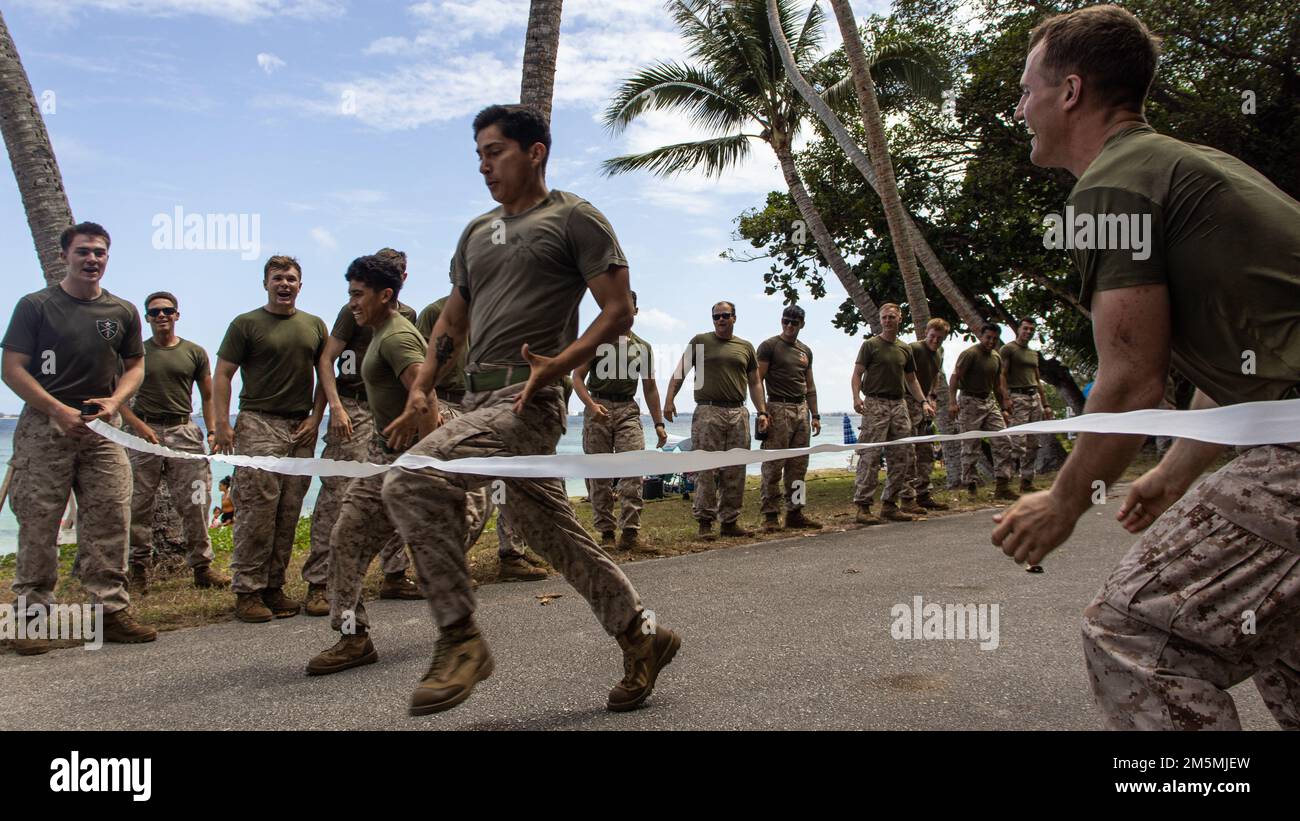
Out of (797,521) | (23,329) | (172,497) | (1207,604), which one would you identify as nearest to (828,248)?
(797,521)

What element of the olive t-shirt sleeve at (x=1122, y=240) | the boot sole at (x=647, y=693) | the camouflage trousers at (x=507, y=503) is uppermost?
the olive t-shirt sleeve at (x=1122, y=240)

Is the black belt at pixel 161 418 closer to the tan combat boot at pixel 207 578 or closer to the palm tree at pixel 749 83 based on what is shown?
the tan combat boot at pixel 207 578

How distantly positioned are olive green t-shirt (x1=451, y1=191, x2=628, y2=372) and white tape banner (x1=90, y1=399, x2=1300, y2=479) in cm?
54

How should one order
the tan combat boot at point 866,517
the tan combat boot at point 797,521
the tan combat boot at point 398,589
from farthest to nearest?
the tan combat boot at point 866,517 → the tan combat boot at point 797,521 → the tan combat boot at point 398,589

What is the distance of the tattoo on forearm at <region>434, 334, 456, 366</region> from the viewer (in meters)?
4.04

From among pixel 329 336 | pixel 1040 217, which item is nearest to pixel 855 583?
pixel 329 336

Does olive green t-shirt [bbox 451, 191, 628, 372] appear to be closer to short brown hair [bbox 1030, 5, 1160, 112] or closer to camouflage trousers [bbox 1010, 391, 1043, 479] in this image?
short brown hair [bbox 1030, 5, 1160, 112]

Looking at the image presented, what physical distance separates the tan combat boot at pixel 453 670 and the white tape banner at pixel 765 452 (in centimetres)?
58

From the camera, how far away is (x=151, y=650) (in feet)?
16.8

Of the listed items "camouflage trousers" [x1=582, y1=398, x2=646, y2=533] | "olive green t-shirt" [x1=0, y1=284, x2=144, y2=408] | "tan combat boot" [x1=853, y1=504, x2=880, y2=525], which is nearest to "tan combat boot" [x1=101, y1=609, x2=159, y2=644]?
"olive green t-shirt" [x1=0, y1=284, x2=144, y2=408]

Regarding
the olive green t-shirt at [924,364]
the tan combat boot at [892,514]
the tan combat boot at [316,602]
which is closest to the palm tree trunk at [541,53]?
the tan combat boot at [316,602]

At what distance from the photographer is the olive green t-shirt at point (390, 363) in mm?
5098
